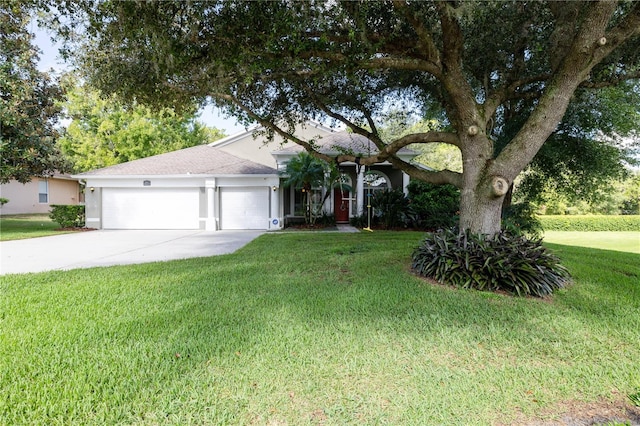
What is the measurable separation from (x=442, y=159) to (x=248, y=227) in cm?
2296

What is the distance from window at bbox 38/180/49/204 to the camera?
77.0ft

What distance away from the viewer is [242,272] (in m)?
6.06

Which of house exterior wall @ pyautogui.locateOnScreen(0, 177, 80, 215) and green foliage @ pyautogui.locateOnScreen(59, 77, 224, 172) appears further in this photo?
green foliage @ pyautogui.locateOnScreen(59, 77, 224, 172)

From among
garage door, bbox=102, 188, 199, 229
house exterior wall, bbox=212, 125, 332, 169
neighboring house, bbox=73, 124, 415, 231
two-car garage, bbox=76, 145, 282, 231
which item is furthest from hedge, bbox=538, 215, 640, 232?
garage door, bbox=102, 188, 199, 229

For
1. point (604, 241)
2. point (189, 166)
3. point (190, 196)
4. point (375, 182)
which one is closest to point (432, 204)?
point (375, 182)

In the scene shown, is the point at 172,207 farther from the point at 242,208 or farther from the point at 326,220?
the point at 326,220

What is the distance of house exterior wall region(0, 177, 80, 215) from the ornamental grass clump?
78.9 ft

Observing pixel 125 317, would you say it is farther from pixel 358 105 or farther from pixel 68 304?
pixel 358 105

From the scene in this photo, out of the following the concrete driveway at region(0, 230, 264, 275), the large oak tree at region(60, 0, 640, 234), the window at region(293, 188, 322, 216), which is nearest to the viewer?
the large oak tree at region(60, 0, 640, 234)

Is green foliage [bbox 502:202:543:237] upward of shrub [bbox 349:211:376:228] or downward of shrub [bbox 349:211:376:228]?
upward

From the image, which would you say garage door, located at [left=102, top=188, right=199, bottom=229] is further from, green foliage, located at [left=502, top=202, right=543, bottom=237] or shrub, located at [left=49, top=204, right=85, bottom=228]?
green foliage, located at [left=502, top=202, right=543, bottom=237]

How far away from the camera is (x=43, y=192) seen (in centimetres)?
2375

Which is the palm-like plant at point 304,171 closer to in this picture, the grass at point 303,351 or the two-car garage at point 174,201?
the two-car garage at point 174,201

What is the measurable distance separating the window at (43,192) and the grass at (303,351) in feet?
78.1
